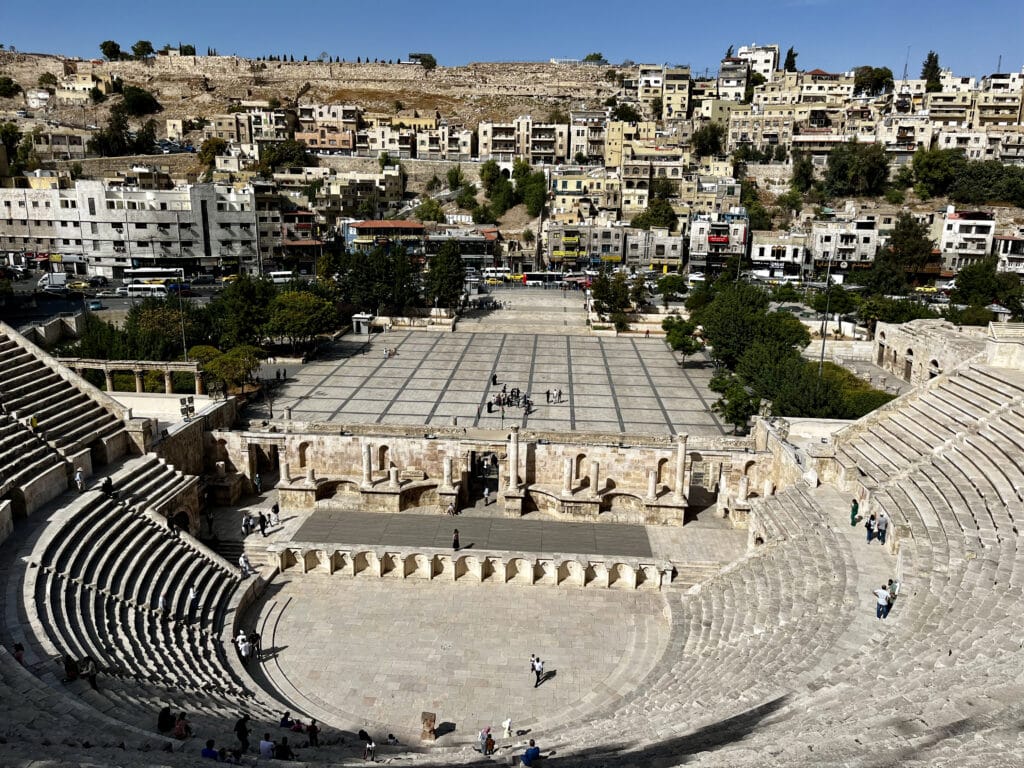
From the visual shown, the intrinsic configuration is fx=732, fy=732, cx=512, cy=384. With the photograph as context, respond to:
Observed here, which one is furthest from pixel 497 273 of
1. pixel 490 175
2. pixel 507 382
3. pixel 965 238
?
pixel 965 238

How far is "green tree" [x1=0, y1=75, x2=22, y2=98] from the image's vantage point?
132 meters

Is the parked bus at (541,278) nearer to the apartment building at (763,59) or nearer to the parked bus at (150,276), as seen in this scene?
the parked bus at (150,276)

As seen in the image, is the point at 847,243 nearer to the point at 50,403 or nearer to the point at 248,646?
the point at 50,403

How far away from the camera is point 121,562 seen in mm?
20000

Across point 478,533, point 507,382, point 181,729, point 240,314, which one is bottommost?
point 478,533

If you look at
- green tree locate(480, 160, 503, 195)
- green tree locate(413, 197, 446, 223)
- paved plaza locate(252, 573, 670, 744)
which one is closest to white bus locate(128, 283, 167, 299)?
green tree locate(413, 197, 446, 223)

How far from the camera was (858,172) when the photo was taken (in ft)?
320

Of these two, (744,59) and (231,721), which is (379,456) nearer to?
(231,721)

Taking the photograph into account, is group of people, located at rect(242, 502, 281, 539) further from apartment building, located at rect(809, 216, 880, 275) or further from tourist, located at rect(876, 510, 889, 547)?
apartment building, located at rect(809, 216, 880, 275)

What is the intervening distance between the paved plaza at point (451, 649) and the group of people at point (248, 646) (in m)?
0.30

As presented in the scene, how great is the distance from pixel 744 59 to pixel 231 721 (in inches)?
6045

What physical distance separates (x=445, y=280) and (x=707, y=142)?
6701cm

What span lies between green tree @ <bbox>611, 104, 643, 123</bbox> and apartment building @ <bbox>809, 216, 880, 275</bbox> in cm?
4942

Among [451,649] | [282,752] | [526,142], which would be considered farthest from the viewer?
[526,142]
